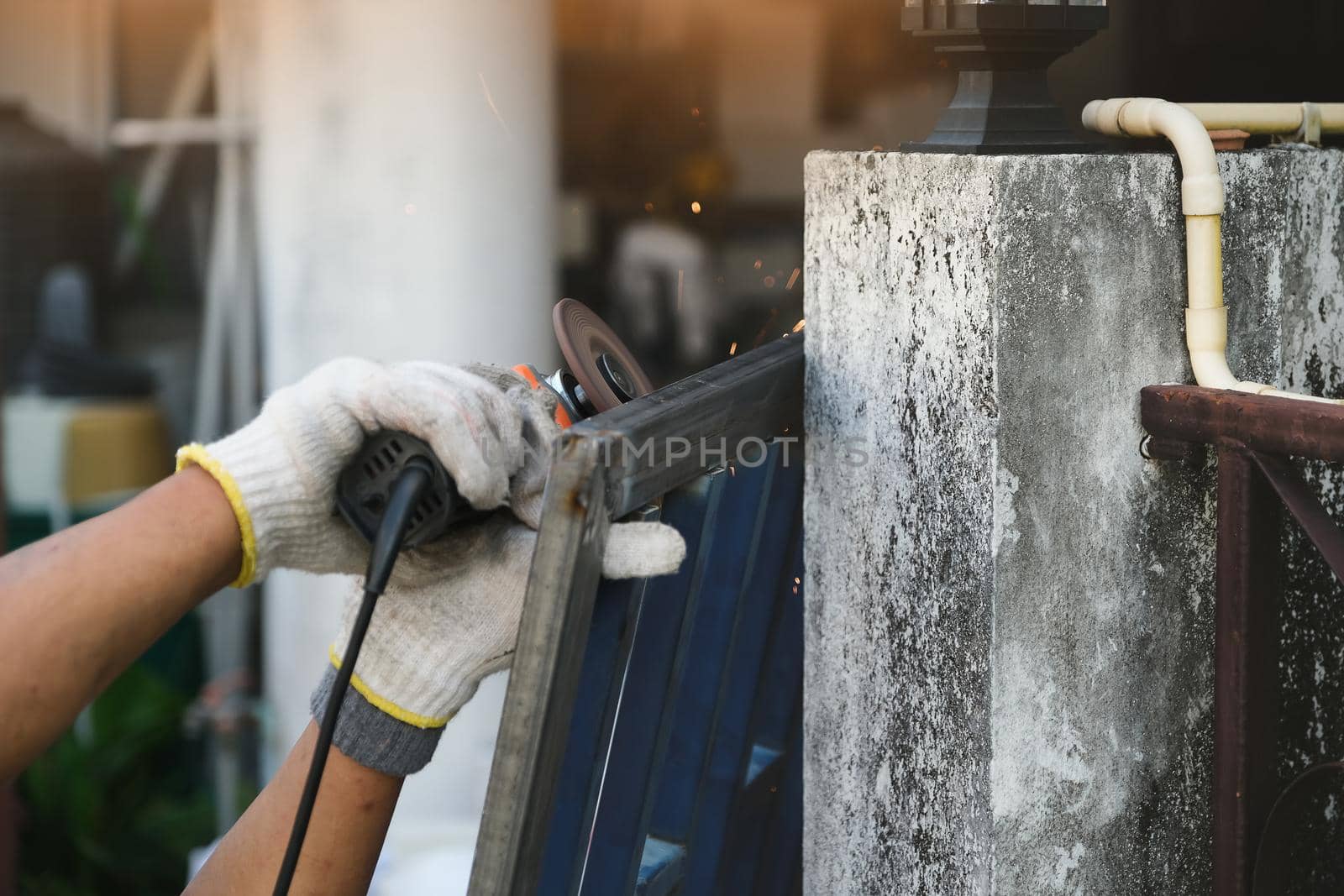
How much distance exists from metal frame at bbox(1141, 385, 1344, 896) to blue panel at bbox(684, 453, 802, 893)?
48 centimetres

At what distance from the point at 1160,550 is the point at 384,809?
0.96 metres

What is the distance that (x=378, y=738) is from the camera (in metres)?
1.54

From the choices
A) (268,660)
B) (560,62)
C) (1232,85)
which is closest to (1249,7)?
(1232,85)

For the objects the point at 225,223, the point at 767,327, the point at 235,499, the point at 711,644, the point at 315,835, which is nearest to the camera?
the point at 235,499

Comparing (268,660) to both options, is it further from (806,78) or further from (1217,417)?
(1217,417)

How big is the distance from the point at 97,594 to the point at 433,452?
35cm

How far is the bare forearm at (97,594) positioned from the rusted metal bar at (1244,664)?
106cm

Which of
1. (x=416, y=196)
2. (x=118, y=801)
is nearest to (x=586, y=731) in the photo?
(x=416, y=196)

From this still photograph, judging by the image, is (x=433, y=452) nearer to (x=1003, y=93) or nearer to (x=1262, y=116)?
(x=1003, y=93)

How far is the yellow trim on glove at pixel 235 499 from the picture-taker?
1.33 meters

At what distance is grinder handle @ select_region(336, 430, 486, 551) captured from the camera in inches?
54.2

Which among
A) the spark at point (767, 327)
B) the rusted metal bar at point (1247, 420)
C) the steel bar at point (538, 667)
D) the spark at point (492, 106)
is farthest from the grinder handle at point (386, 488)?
the spark at point (767, 327)

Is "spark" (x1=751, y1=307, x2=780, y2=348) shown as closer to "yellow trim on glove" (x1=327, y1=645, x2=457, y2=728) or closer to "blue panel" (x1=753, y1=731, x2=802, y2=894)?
"blue panel" (x1=753, y1=731, x2=802, y2=894)

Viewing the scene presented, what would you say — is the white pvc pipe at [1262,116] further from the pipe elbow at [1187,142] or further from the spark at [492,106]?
the spark at [492,106]
